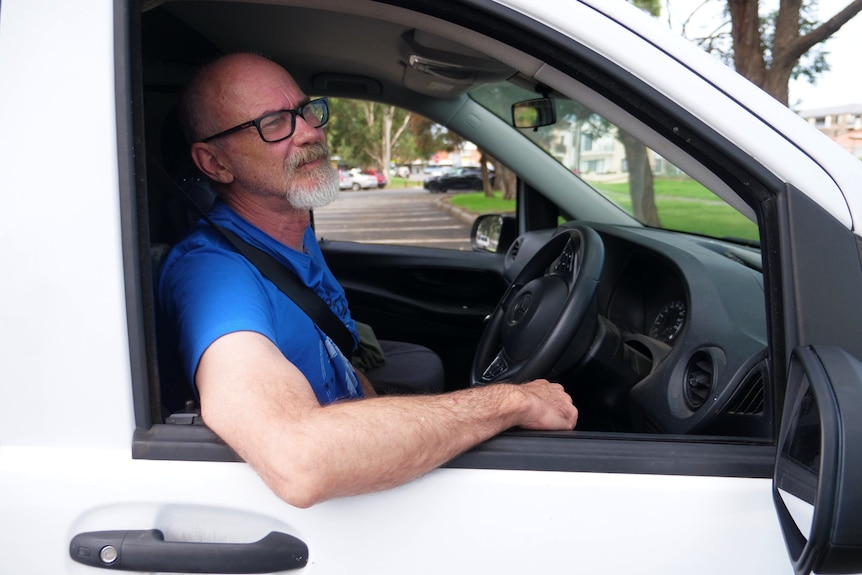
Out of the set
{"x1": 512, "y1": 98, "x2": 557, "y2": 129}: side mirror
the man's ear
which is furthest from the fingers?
{"x1": 512, "y1": 98, "x2": 557, "y2": 129}: side mirror

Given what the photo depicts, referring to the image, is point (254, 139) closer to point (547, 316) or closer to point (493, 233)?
point (547, 316)

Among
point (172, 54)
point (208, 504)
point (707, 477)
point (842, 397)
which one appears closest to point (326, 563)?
point (208, 504)

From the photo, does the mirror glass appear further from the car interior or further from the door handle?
the door handle

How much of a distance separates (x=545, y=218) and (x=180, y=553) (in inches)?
93.6

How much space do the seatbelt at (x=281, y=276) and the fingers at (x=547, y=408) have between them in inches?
21.9

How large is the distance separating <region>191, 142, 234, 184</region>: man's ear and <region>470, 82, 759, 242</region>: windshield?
1.07 m

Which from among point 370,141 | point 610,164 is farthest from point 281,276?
point 370,141

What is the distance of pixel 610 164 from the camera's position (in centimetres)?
285

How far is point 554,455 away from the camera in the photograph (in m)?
1.10

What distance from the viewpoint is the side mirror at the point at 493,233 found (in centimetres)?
344

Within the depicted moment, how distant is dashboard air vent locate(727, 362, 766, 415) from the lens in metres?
1.36

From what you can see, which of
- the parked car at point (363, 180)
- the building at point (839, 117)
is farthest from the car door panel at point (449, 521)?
the parked car at point (363, 180)

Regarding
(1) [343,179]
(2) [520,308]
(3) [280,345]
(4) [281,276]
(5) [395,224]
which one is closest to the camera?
(3) [280,345]

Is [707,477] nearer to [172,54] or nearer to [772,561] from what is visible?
[772,561]
